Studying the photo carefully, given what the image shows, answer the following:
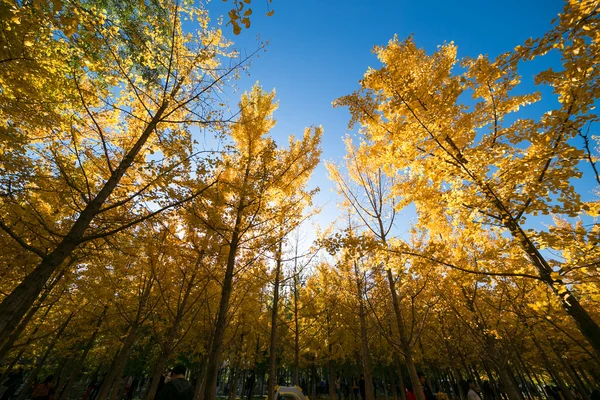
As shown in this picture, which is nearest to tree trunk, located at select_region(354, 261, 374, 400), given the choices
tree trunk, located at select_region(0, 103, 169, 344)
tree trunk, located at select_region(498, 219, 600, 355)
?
tree trunk, located at select_region(498, 219, 600, 355)

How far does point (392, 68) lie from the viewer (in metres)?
5.33

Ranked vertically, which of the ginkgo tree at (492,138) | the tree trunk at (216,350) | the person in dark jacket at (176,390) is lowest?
the person in dark jacket at (176,390)

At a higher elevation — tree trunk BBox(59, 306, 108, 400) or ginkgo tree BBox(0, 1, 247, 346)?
ginkgo tree BBox(0, 1, 247, 346)

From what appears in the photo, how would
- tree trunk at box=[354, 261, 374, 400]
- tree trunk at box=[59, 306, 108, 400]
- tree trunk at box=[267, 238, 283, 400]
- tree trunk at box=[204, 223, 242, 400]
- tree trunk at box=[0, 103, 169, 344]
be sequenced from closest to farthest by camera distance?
tree trunk at box=[0, 103, 169, 344]
tree trunk at box=[204, 223, 242, 400]
tree trunk at box=[267, 238, 283, 400]
tree trunk at box=[354, 261, 374, 400]
tree trunk at box=[59, 306, 108, 400]

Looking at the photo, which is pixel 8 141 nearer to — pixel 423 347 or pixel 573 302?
pixel 573 302

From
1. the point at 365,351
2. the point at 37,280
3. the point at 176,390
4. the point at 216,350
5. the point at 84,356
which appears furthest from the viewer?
the point at 84,356

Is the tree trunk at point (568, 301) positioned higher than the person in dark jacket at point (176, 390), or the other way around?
the tree trunk at point (568, 301)

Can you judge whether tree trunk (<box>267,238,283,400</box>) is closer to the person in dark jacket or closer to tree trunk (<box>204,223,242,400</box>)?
tree trunk (<box>204,223,242,400</box>)

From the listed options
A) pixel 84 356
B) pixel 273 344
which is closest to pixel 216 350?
pixel 273 344

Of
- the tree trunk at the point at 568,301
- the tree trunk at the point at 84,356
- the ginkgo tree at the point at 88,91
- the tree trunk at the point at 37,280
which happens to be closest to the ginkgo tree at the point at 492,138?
the tree trunk at the point at 568,301

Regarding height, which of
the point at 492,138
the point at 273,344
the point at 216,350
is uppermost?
the point at 492,138

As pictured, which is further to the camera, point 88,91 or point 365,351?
point 365,351

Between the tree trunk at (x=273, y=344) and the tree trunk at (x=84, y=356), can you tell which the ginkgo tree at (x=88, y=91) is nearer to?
the tree trunk at (x=273, y=344)

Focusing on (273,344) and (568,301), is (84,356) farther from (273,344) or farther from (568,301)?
(568,301)
